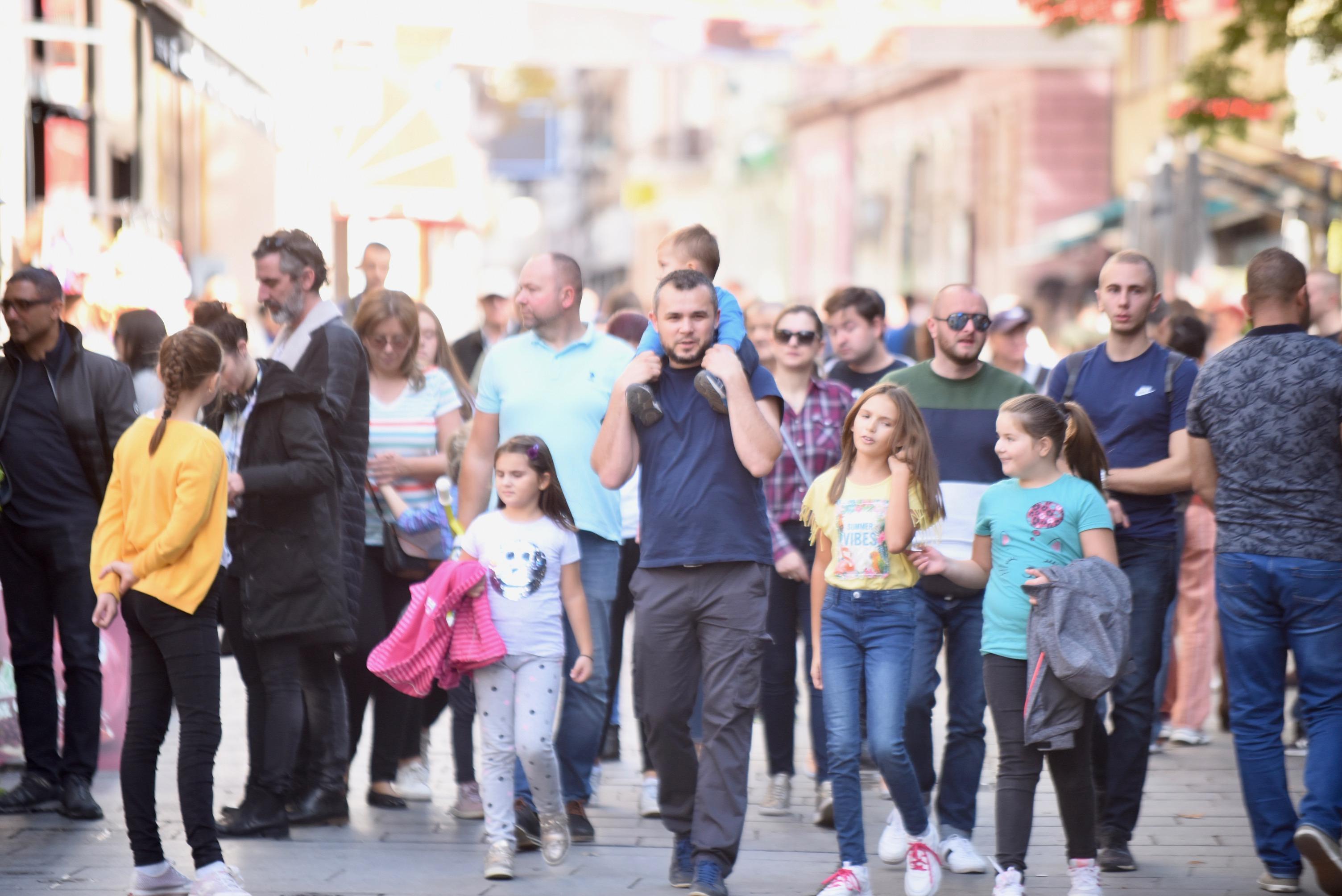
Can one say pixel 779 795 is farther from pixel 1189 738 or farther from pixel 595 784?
pixel 1189 738

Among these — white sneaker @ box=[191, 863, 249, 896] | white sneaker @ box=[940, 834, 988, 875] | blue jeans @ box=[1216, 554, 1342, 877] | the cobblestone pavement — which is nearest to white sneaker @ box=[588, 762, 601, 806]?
the cobblestone pavement

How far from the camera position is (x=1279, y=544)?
244 inches

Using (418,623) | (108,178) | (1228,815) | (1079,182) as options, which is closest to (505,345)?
(418,623)

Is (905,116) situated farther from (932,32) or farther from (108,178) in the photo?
(108,178)

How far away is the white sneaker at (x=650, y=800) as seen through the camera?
739 centimetres

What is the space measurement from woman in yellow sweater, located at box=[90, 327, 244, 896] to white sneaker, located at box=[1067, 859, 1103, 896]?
2654 millimetres

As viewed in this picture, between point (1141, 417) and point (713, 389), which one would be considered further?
point (1141, 417)

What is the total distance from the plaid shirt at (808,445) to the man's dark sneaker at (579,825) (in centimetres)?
142

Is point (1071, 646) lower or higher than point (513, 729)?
higher

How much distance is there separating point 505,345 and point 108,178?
839 centimetres

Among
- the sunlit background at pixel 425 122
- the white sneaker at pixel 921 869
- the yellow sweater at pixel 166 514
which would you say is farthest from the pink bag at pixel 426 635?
the sunlit background at pixel 425 122

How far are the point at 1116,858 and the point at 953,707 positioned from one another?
76cm

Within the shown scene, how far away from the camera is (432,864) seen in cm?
655

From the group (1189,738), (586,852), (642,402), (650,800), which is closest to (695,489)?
(642,402)
